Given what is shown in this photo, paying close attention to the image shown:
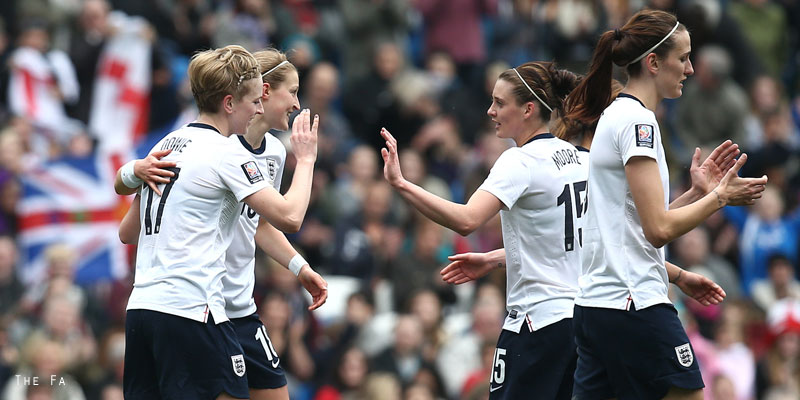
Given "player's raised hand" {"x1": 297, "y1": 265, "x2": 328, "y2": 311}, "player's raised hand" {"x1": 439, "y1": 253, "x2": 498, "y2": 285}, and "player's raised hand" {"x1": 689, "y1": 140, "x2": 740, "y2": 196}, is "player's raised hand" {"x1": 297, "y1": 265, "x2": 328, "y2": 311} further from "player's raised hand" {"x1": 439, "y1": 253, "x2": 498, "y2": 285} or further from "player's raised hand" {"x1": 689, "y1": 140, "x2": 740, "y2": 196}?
"player's raised hand" {"x1": 689, "y1": 140, "x2": 740, "y2": 196}

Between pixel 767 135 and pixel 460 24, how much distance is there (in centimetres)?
420

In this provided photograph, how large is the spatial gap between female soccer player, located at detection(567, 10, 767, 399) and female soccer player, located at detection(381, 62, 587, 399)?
0.46 metres

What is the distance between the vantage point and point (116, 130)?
13711 millimetres

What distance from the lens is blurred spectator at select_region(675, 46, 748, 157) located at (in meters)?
15.6

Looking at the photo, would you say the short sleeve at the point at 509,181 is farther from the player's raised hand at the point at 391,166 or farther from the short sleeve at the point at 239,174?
the short sleeve at the point at 239,174

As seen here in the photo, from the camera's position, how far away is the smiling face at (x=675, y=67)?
604 centimetres

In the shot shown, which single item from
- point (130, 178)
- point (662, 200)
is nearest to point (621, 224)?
point (662, 200)

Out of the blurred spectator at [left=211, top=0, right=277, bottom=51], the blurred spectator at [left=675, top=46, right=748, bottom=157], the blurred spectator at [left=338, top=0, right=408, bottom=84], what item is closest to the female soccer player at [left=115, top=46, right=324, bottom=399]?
the blurred spectator at [left=211, top=0, right=277, bottom=51]

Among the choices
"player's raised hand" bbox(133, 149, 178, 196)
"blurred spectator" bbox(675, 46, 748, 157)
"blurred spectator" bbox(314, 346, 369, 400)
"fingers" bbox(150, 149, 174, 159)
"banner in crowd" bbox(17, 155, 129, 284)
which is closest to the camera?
"player's raised hand" bbox(133, 149, 178, 196)

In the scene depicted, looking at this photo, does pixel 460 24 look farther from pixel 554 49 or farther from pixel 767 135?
pixel 767 135

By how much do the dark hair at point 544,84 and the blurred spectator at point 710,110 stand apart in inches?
350

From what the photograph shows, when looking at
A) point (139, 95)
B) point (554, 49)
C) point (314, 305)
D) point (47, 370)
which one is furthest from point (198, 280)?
point (554, 49)

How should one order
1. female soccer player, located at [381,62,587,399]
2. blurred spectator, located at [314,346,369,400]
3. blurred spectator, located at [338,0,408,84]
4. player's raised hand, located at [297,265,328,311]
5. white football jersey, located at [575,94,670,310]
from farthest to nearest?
blurred spectator, located at [338,0,408,84]
blurred spectator, located at [314,346,369,400]
player's raised hand, located at [297,265,328,311]
female soccer player, located at [381,62,587,399]
white football jersey, located at [575,94,670,310]

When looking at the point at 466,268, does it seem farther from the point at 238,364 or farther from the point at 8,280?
the point at 8,280
